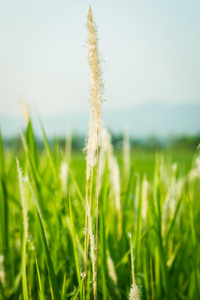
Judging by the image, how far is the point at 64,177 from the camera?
121cm

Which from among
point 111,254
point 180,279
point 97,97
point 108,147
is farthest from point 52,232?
point 97,97

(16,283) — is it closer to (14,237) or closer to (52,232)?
(52,232)

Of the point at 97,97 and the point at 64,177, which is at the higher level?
the point at 97,97

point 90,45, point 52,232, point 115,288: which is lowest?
point 115,288

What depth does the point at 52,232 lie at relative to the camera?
42.2 inches

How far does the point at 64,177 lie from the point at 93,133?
0.61m

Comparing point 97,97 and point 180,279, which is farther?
point 180,279

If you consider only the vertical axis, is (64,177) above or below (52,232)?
above

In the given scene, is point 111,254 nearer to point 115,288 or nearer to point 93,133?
point 115,288

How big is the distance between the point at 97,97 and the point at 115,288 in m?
0.62

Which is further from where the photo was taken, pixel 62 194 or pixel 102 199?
pixel 62 194

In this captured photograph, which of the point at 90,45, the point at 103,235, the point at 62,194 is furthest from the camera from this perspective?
the point at 62,194

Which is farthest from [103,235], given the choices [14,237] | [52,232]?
[14,237]

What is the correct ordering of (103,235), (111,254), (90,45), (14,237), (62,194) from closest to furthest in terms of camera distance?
(90,45), (103,235), (111,254), (62,194), (14,237)
